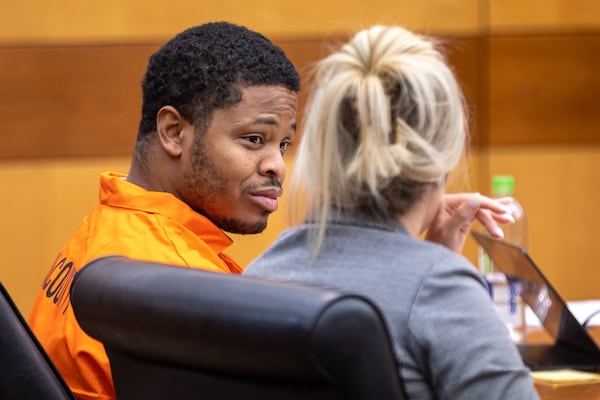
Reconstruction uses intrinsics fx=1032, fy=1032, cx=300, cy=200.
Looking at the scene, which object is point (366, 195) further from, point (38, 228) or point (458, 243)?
point (38, 228)

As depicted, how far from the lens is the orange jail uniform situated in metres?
1.29

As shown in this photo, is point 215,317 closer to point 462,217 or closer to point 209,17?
point 462,217

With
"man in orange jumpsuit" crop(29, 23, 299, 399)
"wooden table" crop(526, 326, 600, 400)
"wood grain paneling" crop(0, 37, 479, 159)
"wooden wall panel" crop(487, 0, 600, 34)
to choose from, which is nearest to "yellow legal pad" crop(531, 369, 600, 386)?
"wooden table" crop(526, 326, 600, 400)

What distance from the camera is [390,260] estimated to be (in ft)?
3.40

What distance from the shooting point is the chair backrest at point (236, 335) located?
0.74 meters

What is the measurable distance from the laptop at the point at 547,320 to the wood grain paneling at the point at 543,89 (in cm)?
183

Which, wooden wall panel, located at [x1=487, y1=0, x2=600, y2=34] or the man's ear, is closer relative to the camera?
the man's ear

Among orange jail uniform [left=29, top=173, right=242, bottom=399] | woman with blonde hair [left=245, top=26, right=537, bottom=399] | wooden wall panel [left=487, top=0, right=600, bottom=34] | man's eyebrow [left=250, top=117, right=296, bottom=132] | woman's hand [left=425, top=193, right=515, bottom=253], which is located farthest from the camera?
wooden wall panel [left=487, top=0, right=600, bottom=34]

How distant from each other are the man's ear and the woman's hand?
1.29 feet

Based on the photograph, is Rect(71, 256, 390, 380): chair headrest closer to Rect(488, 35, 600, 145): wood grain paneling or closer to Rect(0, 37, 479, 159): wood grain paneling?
Rect(0, 37, 479, 159): wood grain paneling

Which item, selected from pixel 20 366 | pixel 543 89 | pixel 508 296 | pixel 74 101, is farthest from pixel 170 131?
pixel 543 89

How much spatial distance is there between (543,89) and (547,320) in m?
2.01

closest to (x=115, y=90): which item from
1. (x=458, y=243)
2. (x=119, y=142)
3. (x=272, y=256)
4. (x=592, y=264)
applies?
(x=119, y=142)

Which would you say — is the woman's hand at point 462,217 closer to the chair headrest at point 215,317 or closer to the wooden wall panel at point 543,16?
the chair headrest at point 215,317
